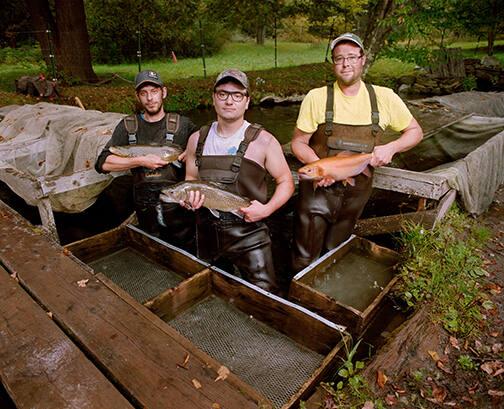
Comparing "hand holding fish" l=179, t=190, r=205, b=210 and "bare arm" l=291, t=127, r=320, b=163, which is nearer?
"hand holding fish" l=179, t=190, r=205, b=210

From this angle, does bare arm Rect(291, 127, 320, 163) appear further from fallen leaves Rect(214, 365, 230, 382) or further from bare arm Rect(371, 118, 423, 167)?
fallen leaves Rect(214, 365, 230, 382)

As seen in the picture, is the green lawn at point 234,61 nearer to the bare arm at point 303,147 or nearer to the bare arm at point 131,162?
the bare arm at point 131,162

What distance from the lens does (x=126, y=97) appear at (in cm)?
1347

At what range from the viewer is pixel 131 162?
4.08 metres

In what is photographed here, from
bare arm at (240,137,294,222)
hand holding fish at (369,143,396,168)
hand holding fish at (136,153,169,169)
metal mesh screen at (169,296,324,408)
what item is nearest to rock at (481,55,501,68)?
hand holding fish at (369,143,396,168)

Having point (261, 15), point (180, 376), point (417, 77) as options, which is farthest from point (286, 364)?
point (261, 15)

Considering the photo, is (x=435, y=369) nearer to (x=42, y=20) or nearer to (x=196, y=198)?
(x=196, y=198)

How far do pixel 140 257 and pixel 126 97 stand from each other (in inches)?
400

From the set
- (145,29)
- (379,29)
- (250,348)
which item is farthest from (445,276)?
(145,29)

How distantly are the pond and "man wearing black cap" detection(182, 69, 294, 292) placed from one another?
8.68m

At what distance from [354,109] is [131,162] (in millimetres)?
2505

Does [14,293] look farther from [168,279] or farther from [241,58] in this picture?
[241,58]

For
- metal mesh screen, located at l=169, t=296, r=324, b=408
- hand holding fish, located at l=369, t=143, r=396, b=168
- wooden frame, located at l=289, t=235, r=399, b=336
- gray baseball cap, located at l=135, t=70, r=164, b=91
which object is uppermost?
gray baseball cap, located at l=135, t=70, r=164, b=91

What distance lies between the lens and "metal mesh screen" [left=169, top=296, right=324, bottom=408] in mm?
3242
